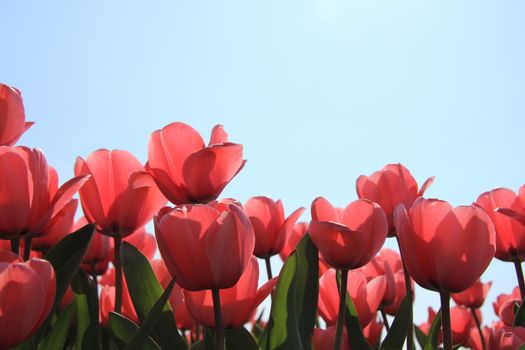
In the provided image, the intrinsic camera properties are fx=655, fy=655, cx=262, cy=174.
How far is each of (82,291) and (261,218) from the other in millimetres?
593

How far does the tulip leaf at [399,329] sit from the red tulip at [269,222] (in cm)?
52

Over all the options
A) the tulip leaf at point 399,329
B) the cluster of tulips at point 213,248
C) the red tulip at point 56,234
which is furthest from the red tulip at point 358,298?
the red tulip at point 56,234

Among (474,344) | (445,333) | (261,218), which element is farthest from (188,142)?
(474,344)

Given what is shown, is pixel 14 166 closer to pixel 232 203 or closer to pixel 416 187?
pixel 232 203

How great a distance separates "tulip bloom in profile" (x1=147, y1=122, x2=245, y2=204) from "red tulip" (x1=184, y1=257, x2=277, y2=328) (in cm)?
32

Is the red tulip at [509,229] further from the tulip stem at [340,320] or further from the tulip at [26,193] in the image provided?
the tulip at [26,193]

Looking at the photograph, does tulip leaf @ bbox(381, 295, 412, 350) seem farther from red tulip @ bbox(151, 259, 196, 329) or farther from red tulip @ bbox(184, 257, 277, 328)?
red tulip @ bbox(151, 259, 196, 329)

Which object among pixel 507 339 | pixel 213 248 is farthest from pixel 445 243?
pixel 213 248

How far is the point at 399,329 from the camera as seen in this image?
1.71 m

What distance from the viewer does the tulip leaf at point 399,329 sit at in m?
1.70

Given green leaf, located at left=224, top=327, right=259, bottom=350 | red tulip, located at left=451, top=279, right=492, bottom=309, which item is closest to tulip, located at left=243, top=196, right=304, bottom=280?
green leaf, located at left=224, top=327, right=259, bottom=350

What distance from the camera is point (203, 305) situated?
146 centimetres

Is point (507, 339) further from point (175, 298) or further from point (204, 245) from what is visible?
point (175, 298)

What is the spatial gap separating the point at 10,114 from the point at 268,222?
2.87ft
